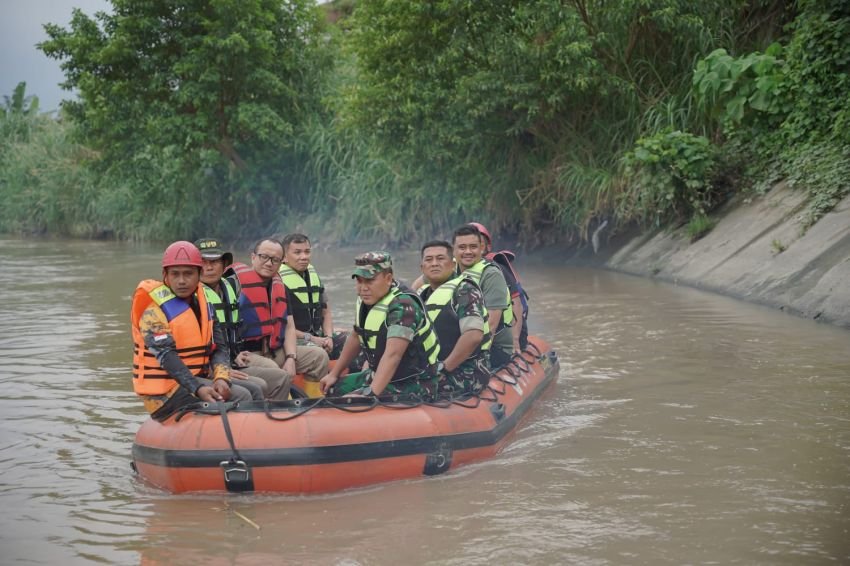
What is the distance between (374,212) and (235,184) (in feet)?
16.3

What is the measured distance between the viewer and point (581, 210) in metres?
15.2

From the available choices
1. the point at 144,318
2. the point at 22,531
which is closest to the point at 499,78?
the point at 144,318

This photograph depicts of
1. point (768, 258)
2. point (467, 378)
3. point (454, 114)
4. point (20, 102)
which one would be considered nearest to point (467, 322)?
point (467, 378)

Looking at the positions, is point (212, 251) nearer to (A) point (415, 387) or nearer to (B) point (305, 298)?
(B) point (305, 298)

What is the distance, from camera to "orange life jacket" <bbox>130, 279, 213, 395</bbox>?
5.36 meters

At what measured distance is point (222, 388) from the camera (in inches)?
217

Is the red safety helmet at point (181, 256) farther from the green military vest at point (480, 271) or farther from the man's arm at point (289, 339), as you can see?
the green military vest at point (480, 271)

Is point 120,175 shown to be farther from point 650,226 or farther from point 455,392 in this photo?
point 455,392

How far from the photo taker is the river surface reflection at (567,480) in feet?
14.8

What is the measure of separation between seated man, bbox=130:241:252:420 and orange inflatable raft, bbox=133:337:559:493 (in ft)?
0.48

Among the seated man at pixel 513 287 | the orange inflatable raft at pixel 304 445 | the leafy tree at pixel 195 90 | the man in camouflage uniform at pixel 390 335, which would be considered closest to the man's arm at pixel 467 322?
the man in camouflage uniform at pixel 390 335

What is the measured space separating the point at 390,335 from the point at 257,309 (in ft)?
4.58

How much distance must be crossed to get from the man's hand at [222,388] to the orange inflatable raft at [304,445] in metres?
0.18

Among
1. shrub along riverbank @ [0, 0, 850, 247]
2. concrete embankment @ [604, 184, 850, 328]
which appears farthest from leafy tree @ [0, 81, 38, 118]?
concrete embankment @ [604, 184, 850, 328]
